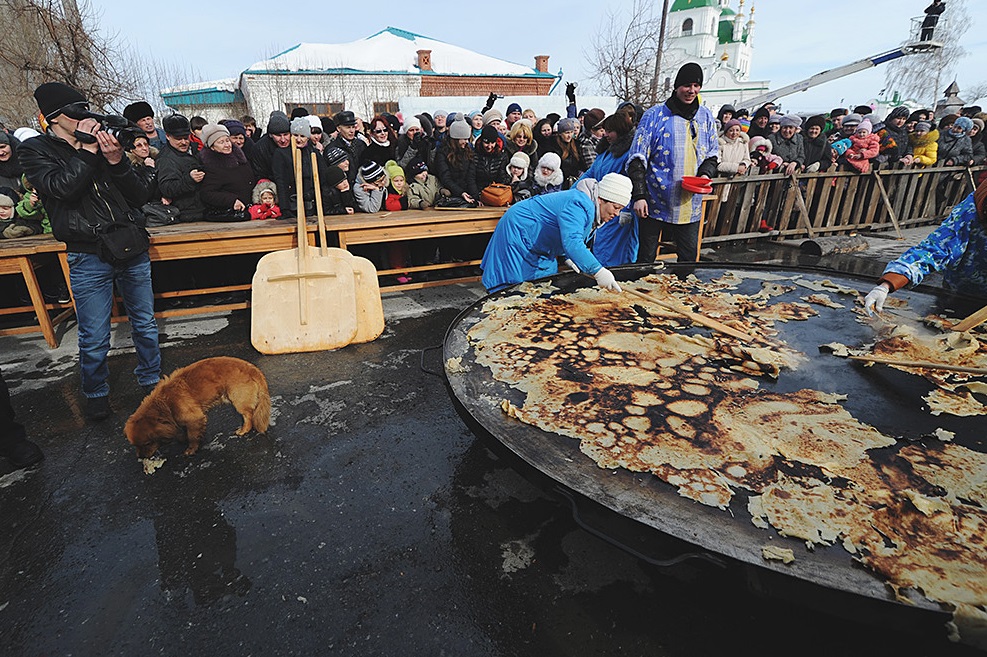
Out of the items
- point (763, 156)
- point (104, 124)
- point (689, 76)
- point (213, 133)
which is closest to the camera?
point (104, 124)

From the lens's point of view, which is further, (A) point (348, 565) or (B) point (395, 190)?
(B) point (395, 190)

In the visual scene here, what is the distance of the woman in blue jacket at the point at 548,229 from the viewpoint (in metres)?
3.32

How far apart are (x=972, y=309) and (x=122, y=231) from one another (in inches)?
199

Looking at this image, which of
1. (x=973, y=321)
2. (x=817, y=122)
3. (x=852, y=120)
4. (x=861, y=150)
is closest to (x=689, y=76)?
(x=973, y=321)

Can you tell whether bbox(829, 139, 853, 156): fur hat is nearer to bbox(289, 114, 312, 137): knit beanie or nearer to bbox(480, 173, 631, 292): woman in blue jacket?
bbox(480, 173, 631, 292): woman in blue jacket

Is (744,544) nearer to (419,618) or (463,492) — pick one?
(419,618)

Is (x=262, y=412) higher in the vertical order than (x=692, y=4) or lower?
lower

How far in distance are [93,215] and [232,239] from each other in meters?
1.71

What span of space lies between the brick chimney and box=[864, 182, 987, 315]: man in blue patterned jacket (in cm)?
3019

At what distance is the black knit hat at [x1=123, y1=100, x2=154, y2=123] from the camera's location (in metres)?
5.16

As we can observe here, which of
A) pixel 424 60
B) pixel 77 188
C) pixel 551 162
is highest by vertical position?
pixel 424 60

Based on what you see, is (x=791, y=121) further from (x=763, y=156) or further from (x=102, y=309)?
(x=102, y=309)

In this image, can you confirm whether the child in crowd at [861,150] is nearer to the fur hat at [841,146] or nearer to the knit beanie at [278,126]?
the fur hat at [841,146]

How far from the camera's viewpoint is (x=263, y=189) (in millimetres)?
5320
